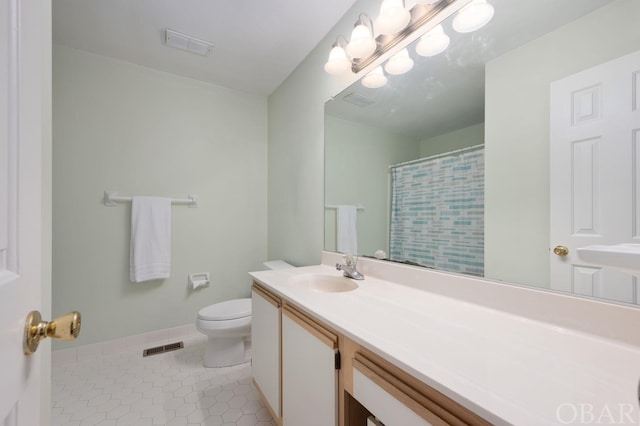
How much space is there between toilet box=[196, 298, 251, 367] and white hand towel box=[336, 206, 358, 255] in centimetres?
86

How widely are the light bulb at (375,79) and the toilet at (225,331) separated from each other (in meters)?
1.73

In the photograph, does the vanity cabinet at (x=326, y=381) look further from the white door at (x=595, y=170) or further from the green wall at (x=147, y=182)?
the green wall at (x=147, y=182)

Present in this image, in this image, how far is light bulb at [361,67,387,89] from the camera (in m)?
1.48

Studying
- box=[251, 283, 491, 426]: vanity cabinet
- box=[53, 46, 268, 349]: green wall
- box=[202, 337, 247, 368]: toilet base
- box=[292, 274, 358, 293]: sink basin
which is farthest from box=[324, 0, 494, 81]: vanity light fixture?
box=[202, 337, 247, 368]: toilet base

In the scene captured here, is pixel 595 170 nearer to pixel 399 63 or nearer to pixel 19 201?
pixel 399 63

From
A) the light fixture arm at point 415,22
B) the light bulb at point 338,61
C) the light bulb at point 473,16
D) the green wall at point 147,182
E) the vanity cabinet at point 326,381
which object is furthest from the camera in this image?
the green wall at point 147,182

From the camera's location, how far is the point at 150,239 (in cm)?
220

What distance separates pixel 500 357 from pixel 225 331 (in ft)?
5.49

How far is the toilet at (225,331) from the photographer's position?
180cm

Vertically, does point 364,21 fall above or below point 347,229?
above

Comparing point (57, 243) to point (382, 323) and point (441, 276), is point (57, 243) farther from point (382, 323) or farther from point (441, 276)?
point (441, 276)

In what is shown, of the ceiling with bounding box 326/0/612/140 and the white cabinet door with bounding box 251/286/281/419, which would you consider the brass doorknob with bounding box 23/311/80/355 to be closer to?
the white cabinet door with bounding box 251/286/281/419

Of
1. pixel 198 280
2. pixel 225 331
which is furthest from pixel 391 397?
pixel 198 280

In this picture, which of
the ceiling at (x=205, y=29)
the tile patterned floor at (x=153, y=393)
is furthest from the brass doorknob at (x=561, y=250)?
the ceiling at (x=205, y=29)
